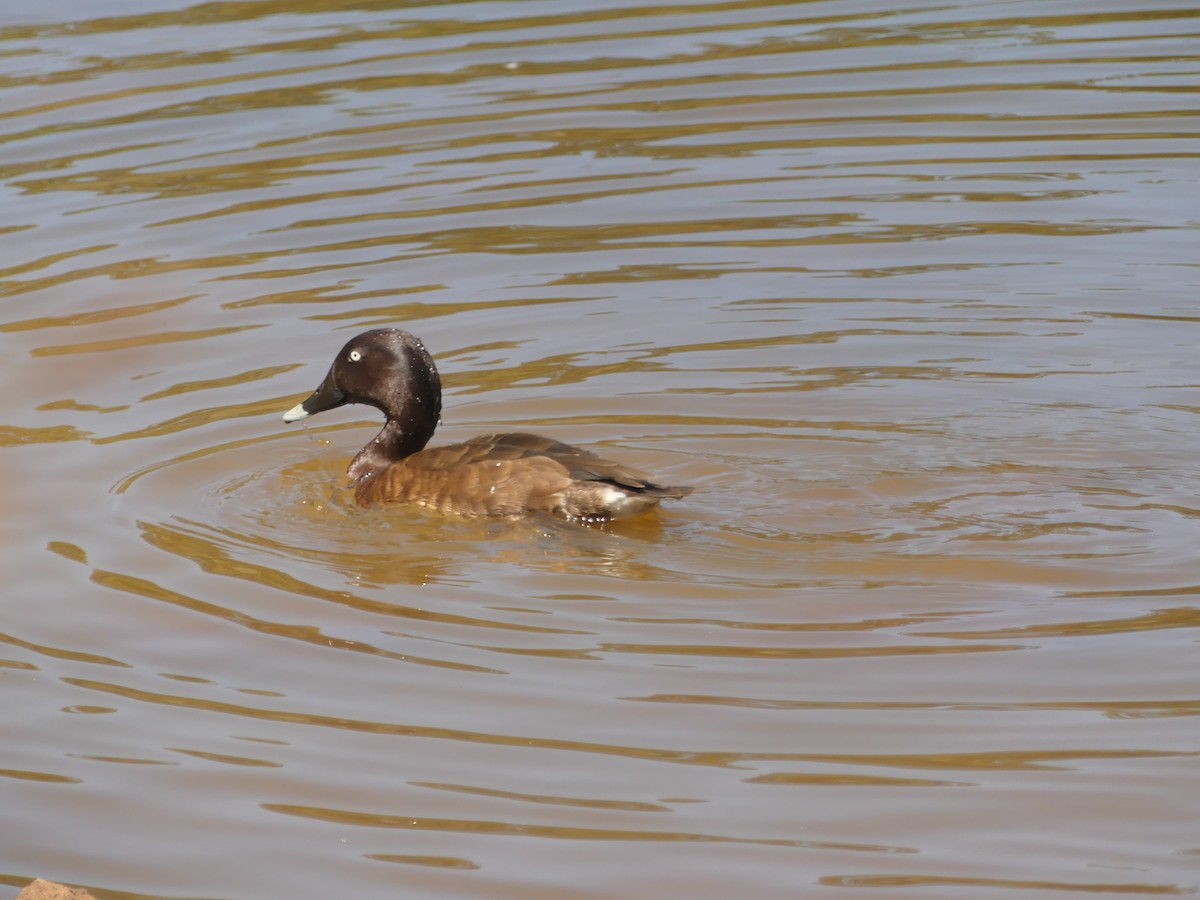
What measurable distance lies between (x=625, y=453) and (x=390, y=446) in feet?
3.41

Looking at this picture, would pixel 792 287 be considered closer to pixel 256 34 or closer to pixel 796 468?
pixel 796 468

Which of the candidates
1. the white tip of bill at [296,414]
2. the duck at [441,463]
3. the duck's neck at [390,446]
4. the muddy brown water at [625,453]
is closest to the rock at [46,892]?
the muddy brown water at [625,453]

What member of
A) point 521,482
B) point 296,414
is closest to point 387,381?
point 296,414

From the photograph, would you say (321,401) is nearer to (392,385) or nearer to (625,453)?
(392,385)

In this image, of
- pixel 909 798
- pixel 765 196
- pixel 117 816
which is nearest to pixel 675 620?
pixel 909 798

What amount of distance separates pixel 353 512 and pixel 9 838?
116 inches

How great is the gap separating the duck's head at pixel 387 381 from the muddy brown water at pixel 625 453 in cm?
37

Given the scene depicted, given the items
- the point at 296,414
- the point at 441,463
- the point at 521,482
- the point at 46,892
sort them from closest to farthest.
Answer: the point at 46,892 → the point at 521,482 → the point at 441,463 → the point at 296,414

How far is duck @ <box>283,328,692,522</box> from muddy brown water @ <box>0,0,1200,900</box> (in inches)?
4.8

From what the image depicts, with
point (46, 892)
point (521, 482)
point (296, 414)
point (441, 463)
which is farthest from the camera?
point (296, 414)

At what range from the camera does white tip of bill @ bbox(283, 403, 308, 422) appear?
8.47m

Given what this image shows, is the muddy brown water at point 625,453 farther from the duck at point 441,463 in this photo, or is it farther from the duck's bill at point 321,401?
the duck's bill at point 321,401

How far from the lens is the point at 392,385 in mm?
8344

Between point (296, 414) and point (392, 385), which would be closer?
point (392, 385)
